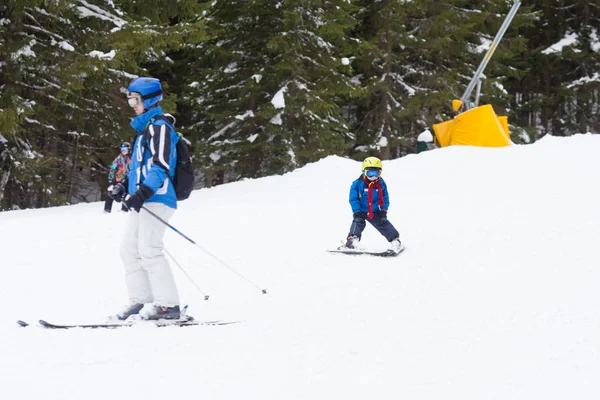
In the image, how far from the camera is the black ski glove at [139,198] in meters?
4.38

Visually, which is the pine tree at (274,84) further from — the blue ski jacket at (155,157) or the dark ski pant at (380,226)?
the blue ski jacket at (155,157)

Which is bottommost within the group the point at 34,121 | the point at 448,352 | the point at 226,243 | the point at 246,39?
the point at 448,352

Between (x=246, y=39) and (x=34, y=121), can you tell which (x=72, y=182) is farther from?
(x=246, y=39)

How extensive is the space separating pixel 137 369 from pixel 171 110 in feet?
41.7

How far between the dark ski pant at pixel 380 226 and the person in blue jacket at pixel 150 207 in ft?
12.6

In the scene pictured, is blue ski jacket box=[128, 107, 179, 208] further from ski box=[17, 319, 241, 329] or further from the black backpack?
ski box=[17, 319, 241, 329]

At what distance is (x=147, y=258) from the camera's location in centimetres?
463

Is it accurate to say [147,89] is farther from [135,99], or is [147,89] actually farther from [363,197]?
[363,197]

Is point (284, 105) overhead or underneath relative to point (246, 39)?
underneath

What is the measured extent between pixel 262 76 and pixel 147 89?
52.2ft

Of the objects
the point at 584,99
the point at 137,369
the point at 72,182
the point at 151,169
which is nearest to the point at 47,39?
the point at 72,182

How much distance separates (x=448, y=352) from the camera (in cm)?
401

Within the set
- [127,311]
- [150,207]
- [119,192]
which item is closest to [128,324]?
[127,311]

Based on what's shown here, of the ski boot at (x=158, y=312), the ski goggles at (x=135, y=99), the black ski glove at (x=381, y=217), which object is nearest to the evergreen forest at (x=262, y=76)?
the black ski glove at (x=381, y=217)
